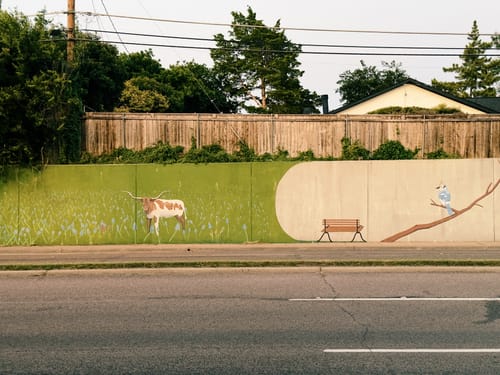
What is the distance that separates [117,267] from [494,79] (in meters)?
64.9

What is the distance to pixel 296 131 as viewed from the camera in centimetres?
2019

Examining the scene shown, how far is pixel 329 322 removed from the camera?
784 centimetres

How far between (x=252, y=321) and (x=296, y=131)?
13.0 metres

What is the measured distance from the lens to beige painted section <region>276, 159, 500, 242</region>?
670 inches

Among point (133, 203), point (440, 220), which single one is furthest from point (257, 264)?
point (440, 220)

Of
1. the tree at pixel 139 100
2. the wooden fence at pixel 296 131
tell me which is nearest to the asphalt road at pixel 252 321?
the wooden fence at pixel 296 131

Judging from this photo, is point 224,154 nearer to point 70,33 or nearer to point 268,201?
point 268,201

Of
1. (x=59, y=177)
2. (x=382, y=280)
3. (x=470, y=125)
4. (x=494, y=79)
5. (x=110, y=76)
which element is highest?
(x=494, y=79)

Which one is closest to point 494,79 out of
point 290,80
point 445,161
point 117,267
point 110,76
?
point 290,80

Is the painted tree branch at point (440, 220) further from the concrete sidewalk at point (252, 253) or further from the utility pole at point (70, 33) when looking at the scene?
the utility pole at point (70, 33)

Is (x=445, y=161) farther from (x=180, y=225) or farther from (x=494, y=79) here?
(x=494, y=79)

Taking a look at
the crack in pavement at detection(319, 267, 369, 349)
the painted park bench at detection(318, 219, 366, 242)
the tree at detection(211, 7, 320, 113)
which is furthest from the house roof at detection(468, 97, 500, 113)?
the crack in pavement at detection(319, 267, 369, 349)

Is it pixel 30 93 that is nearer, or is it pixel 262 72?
pixel 30 93

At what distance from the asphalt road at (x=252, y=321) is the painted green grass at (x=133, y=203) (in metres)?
5.02
